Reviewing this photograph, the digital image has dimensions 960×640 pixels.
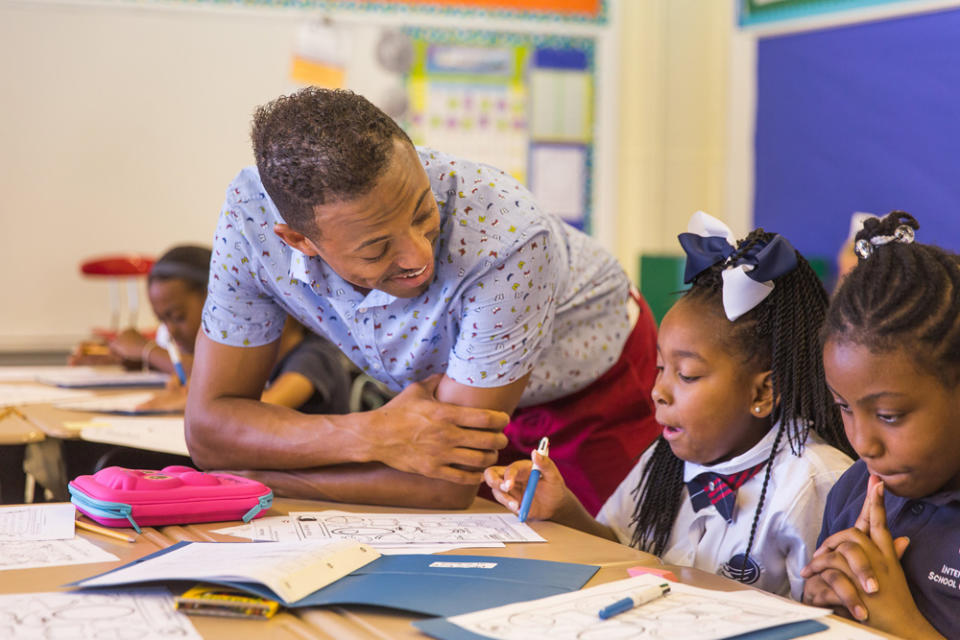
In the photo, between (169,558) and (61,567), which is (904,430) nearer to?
(169,558)

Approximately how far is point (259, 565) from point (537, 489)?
0.49 metres

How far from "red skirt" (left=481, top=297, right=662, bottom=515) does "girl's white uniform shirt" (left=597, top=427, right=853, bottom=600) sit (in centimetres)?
32

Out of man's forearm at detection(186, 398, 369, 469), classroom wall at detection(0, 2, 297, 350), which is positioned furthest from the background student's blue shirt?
classroom wall at detection(0, 2, 297, 350)

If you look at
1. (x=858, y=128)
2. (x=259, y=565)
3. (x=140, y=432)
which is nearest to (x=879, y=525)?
(x=259, y=565)

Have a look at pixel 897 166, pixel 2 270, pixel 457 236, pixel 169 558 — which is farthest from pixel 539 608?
pixel 2 270

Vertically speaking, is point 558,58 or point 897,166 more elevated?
point 558,58

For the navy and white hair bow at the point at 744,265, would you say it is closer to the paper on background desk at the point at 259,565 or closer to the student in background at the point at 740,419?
the student in background at the point at 740,419

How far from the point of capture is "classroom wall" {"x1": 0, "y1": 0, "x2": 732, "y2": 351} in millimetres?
4039

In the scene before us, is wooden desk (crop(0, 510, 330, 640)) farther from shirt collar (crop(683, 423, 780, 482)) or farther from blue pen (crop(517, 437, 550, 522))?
shirt collar (crop(683, 423, 780, 482))

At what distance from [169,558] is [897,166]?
9.76ft

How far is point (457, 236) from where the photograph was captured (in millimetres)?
1455

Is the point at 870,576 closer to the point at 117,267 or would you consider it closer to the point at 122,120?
the point at 117,267

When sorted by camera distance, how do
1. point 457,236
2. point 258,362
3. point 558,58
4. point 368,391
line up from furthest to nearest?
point 558,58 → point 368,391 → point 258,362 → point 457,236

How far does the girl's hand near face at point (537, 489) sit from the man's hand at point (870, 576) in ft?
1.19
